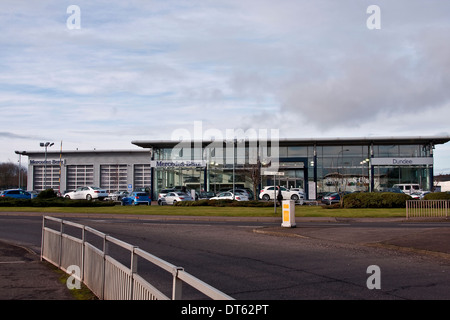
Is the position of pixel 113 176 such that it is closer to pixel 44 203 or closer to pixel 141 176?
pixel 141 176

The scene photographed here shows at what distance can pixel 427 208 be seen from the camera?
88.1 ft

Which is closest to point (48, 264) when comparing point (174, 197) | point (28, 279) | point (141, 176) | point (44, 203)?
point (28, 279)

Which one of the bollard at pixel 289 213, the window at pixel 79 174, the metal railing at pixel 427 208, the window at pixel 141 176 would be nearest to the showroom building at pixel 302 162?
the window at pixel 141 176

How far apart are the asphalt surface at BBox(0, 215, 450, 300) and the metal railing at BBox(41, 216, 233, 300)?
0.39 metres

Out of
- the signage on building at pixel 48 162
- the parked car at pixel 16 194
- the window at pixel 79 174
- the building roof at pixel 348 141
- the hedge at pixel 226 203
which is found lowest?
the hedge at pixel 226 203

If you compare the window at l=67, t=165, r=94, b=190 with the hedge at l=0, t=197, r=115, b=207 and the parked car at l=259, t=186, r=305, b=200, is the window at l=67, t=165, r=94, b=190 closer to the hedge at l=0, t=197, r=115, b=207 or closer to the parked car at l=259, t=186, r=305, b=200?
the parked car at l=259, t=186, r=305, b=200

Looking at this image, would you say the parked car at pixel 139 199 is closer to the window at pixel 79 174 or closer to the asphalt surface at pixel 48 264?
the asphalt surface at pixel 48 264

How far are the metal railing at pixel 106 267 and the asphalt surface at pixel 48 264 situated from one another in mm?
390

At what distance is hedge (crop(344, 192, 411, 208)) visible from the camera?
114 feet

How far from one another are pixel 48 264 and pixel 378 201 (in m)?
27.2

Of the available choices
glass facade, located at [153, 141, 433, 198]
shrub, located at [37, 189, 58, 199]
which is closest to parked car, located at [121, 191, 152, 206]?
shrub, located at [37, 189, 58, 199]

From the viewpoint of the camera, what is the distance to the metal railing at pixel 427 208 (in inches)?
1043

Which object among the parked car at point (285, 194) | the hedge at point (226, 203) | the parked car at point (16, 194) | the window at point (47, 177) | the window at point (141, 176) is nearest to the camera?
the hedge at point (226, 203)
